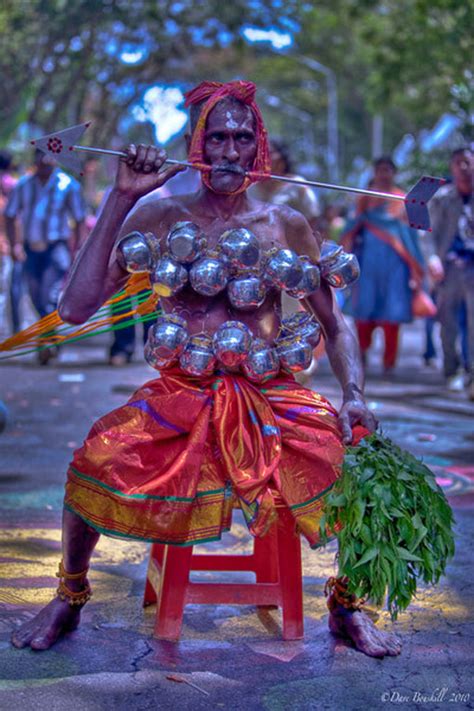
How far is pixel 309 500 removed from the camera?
11.2 feet

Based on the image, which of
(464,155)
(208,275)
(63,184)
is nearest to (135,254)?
(208,275)

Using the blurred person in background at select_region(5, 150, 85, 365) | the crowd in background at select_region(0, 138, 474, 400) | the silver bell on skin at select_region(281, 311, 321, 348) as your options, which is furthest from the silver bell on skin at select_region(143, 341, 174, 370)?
the blurred person in background at select_region(5, 150, 85, 365)

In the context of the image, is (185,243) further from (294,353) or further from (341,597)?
(341,597)

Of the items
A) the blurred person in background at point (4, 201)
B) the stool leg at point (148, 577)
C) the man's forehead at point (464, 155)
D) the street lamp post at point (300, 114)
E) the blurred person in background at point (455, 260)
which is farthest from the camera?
the street lamp post at point (300, 114)

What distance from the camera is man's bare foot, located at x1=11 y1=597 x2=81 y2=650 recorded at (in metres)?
3.46

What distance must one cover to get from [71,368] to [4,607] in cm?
736

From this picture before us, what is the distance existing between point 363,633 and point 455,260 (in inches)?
277

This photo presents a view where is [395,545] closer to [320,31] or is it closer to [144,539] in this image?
[144,539]

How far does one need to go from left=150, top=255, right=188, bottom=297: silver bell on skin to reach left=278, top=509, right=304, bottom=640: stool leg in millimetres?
823

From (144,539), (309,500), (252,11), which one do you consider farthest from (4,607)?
(252,11)

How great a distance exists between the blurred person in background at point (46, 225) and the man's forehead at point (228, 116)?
7487 millimetres

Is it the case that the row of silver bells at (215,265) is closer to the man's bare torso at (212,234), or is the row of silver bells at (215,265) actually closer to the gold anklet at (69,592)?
Answer: the man's bare torso at (212,234)

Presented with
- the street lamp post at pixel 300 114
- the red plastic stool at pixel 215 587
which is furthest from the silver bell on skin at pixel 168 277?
the street lamp post at pixel 300 114

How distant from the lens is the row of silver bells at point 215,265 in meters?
3.56
